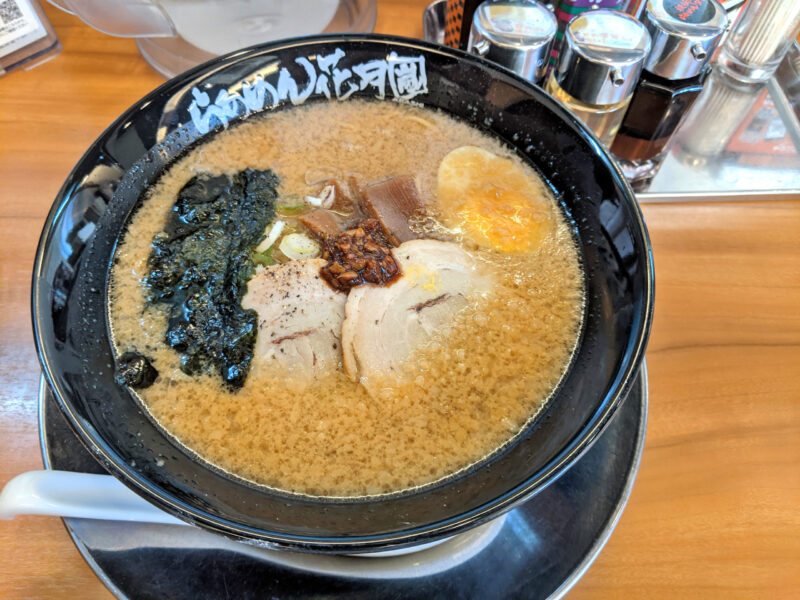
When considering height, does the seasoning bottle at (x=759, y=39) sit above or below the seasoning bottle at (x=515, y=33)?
below

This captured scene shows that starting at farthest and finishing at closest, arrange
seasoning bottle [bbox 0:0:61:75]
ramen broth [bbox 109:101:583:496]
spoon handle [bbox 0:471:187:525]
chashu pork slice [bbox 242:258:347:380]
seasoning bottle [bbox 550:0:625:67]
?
seasoning bottle [bbox 0:0:61:75] < seasoning bottle [bbox 550:0:625:67] < chashu pork slice [bbox 242:258:347:380] < ramen broth [bbox 109:101:583:496] < spoon handle [bbox 0:471:187:525]

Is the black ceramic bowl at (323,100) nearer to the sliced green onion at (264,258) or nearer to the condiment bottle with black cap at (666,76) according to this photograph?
the sliced green onion at (264,258)

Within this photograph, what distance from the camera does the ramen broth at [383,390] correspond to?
38.4 inches

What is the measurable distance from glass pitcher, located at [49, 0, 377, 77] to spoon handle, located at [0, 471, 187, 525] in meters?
1.23

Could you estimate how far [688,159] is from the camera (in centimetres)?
172

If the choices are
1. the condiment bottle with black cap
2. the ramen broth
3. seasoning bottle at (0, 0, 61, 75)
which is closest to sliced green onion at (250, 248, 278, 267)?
the ramen broth

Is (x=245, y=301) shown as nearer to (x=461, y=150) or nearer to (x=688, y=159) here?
(x=461, y=150)

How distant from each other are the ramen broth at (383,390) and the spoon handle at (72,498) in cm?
12

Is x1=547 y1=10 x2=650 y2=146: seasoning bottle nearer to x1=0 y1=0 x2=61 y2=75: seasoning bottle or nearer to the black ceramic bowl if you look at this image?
the black ceramic bowl

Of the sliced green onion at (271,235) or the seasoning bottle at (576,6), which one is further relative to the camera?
the seasoning bottle at (576,6)

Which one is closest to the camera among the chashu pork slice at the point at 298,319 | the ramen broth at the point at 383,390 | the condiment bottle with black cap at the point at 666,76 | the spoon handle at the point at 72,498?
the spoon handle at the point at 72,498

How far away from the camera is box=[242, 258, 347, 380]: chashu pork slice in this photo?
108cm

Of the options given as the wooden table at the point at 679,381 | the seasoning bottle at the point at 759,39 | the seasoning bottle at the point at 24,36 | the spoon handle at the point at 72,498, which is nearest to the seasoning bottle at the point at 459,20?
the wooden table at the point at 679,381

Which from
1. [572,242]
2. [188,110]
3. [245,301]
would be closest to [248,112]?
[188,110]
